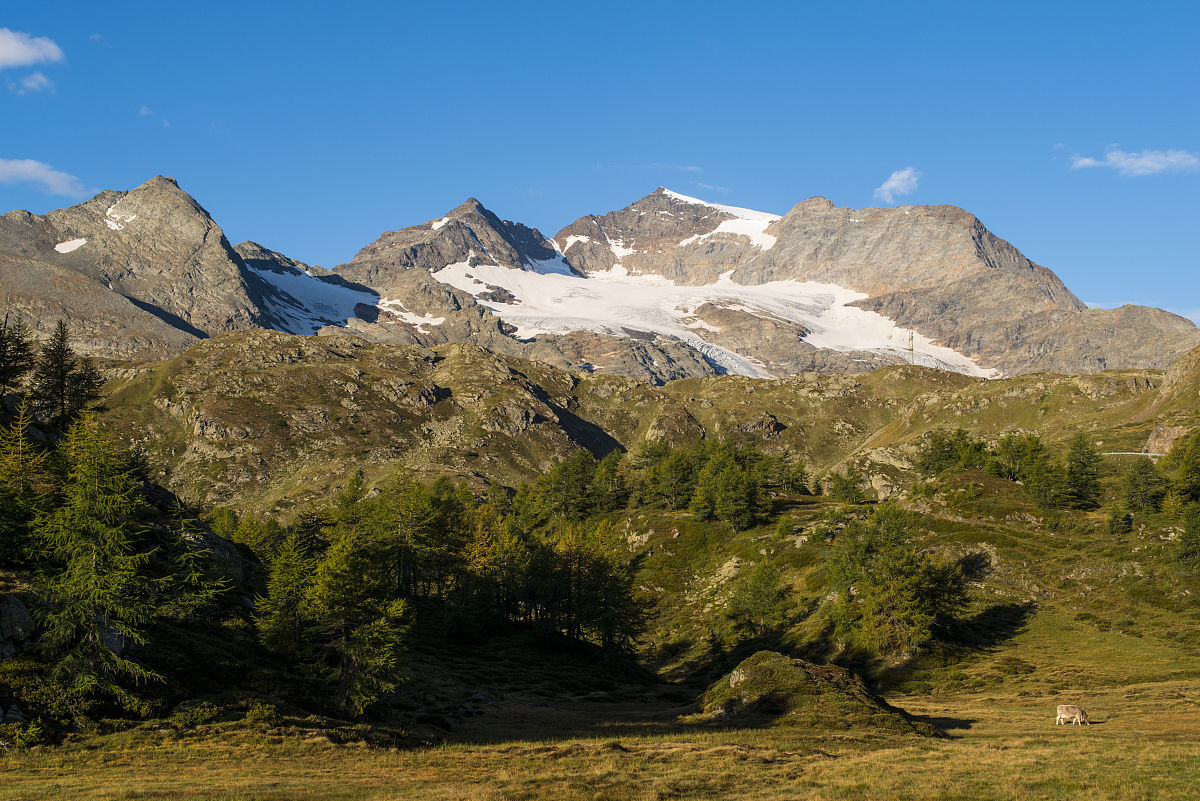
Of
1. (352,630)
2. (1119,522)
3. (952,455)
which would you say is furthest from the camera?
(952,455)

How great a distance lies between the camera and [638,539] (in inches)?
5655

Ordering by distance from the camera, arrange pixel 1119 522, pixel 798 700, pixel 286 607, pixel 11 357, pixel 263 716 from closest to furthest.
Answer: pixel 263 716 < pixel 798 700 < pixel 286 607 < pixel 11 357 < pixel 1119 522

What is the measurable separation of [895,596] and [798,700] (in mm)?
34238

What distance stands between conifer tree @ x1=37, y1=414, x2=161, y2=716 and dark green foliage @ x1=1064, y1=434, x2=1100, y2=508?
129m

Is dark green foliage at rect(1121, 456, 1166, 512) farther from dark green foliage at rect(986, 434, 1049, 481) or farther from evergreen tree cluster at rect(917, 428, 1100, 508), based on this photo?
dark green foliage at rect(986, 434, 1049, 481)

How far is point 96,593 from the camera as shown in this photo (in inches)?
1480

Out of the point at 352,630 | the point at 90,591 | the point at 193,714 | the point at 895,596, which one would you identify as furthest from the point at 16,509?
the point at 895,596

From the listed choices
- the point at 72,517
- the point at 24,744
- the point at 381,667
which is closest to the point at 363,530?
the point at 381,667

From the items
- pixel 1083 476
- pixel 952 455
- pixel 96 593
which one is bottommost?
pixel 96 593

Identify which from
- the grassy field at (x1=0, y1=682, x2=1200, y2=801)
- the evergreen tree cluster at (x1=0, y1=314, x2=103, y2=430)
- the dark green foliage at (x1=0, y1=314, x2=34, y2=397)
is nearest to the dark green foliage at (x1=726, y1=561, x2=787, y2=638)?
the grassy field at (x1=0, y1=682, x2=1200, y2=801)

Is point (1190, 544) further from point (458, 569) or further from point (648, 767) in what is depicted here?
point (458, 569)

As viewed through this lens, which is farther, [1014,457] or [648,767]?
[1014,457]

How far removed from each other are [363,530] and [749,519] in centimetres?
7857

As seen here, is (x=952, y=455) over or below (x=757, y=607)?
over
